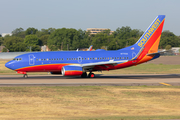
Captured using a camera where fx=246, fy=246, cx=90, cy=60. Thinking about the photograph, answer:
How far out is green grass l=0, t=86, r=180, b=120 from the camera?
49.1 ft

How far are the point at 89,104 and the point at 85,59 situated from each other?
19741 millimetres

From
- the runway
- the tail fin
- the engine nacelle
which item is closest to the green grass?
the runway

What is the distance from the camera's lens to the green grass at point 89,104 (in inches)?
590

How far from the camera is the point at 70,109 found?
16672 millimetres

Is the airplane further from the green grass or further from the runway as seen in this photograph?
the green grass

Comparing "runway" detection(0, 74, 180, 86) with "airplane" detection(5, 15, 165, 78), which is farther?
"airplane" detection(5, 15, 165, 78)

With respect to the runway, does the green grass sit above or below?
below

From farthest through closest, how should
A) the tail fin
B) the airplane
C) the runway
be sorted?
the tail fin
the airplane
the runway

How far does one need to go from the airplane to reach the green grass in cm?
1212

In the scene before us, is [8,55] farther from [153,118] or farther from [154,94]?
[153,118]

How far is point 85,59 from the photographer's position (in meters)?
37.7

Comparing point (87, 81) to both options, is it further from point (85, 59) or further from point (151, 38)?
point (151, 38)

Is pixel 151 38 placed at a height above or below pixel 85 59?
above

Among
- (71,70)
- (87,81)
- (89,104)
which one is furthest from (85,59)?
(89,104)
